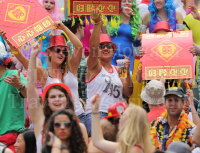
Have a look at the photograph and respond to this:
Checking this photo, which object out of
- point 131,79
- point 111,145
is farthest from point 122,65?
point 111,145

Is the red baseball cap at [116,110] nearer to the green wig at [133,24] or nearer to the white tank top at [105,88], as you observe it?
the white tank top at [105,88]

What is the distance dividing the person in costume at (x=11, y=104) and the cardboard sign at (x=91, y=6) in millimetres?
1213

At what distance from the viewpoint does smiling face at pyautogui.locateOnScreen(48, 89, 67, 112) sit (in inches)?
213

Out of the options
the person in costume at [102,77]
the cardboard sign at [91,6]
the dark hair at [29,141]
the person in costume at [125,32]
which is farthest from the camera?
the person in costume at [125,32]

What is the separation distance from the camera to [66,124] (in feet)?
15.3

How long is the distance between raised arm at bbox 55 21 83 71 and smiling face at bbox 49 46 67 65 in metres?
0.15

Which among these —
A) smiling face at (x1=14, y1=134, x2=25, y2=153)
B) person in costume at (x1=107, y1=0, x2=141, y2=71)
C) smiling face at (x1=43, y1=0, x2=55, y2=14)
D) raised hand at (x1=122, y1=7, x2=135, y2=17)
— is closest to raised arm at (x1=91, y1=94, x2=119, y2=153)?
smiling face at (x1=14, y1=134, x2=25, y2=153)

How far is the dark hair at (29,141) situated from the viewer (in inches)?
203

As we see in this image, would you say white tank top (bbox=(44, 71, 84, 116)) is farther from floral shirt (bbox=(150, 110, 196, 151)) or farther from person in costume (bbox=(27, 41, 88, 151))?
floral shirt (bbox=(150, 110, 196, 151))

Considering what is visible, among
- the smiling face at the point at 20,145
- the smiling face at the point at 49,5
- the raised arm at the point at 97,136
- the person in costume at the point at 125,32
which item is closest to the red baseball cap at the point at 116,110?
the raised arm at the point at 97,136

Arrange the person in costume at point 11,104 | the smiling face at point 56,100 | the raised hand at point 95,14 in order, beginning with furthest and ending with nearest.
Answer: the raised hand at point 95,14 → the person in costume at point 11,104 → the smiling face at point 56,100

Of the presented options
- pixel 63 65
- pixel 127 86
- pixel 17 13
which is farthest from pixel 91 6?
pixel 127 86

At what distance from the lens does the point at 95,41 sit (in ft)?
21.5

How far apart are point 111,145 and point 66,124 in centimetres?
52
